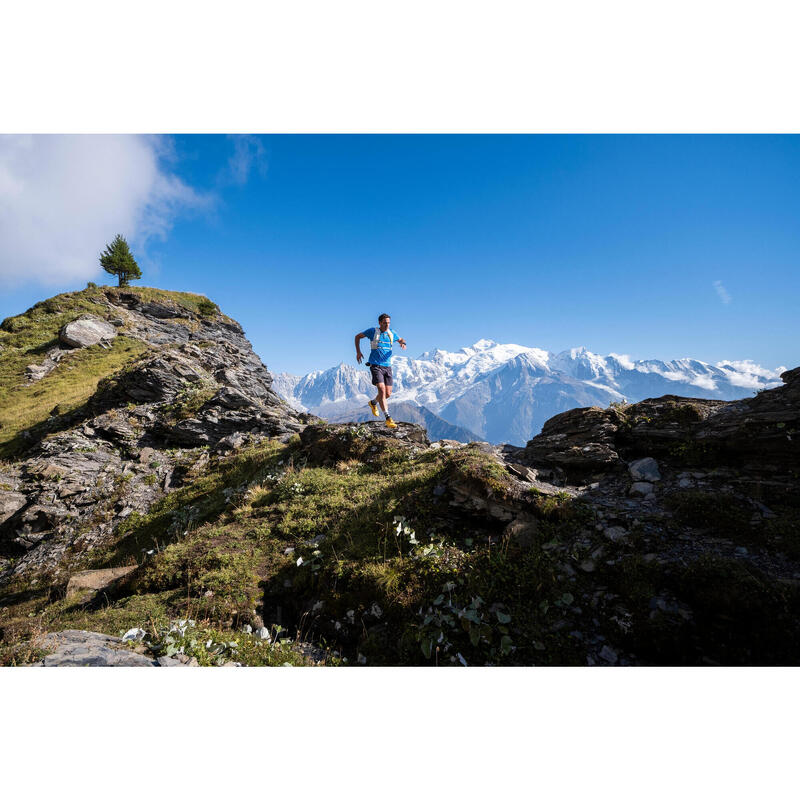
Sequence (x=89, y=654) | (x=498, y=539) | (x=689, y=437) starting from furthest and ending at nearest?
(x=689, y=437) < (x=498, y=539) < (x=89, y=654)

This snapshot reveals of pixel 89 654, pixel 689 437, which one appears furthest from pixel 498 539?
pixel 89 654

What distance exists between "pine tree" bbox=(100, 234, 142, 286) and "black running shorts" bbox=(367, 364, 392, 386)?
64.1 metres

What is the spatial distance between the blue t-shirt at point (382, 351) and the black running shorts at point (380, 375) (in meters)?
0.16

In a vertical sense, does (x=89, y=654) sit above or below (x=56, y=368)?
below

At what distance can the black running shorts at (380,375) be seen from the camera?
11.8 meters

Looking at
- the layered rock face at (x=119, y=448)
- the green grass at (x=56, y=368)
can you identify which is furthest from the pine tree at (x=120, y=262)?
the layered rock face at (x=119, y=448)

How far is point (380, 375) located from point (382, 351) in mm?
903

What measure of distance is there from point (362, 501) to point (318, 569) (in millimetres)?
2225

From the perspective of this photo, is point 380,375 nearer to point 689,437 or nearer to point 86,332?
point 689,437

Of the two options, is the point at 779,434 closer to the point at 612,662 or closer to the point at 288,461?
the point at 612,662

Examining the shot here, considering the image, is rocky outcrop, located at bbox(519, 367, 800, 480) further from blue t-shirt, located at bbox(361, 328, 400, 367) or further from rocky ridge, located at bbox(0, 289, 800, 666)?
blue t-shirt, located at bbox(361, 328, 400, 367)

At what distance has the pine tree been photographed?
171 feet

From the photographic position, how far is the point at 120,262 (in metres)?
52.5

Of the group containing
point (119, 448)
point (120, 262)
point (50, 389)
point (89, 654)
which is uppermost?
point (120, 262)
